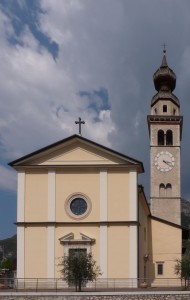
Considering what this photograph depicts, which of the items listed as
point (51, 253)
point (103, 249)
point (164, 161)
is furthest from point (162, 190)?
point (51, 253)

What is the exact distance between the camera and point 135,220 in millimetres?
30891

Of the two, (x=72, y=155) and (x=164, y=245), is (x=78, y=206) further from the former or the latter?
(x=164, y=245)

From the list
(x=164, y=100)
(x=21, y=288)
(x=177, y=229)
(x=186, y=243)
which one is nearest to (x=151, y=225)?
(x=177, y=229)

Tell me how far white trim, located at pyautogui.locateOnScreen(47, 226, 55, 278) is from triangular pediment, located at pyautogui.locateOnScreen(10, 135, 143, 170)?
3956 millimetres

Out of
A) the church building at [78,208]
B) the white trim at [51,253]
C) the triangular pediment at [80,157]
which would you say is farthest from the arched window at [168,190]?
the white trim at [51,253]

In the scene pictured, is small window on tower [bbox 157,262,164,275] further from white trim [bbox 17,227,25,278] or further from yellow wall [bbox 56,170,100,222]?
white trim [bbox 17,227,25,278]

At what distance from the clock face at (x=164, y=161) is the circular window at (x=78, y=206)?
22092 mm

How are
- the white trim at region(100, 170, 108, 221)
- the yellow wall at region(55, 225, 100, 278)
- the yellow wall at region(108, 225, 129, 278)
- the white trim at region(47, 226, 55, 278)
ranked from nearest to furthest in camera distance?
the yellow wall at region(108, 225, 129, 278), the white trim at region(47, 226, 55, 278), the yellow wall at region(55, 225, 100, 278), the white trim at region(100, 170, 108, 221)

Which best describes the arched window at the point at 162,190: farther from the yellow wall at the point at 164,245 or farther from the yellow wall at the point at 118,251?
the yellow wall at the point at 118,251

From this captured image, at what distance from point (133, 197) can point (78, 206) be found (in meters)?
3.32

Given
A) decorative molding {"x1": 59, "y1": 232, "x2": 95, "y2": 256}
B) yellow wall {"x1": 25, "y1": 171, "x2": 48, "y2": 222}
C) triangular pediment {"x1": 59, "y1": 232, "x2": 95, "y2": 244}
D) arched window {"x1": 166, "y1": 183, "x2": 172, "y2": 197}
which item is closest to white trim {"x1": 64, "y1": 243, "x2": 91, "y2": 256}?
decorative molding {"x1": 59, "y1": 232, "x2": 95, "y2": 256}

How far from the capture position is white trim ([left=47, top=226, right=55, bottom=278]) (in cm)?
3066

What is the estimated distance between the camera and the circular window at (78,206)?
31578mm

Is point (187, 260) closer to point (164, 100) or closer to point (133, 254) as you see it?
point (133, 254)
